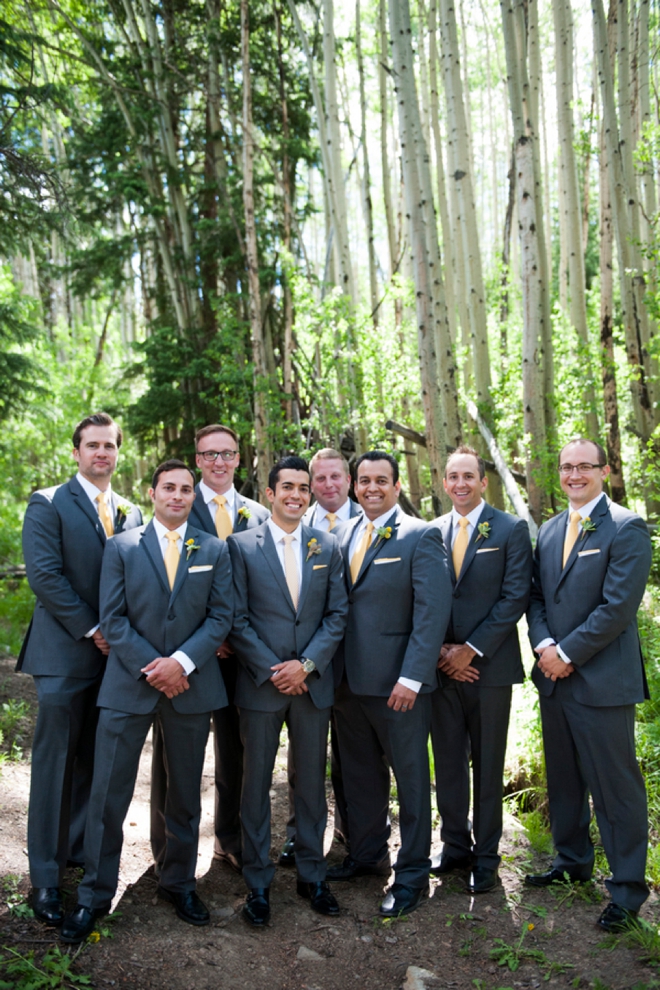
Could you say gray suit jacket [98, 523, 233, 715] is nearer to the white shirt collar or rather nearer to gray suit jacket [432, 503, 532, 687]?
the white shirt collar

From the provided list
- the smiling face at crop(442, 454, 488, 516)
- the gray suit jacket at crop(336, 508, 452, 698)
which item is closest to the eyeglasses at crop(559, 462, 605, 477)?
the smiling face at crop(442, 454, 488, 516)

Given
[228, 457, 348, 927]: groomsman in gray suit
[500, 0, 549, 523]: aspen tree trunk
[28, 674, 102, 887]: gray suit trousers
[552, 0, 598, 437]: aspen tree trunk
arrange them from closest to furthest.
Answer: [28, 674, 102, 887]: gray suit trousers → [228, 457, 348, 927]: groomsman in gray suit → [500, 0, 549, 523]: aspen tree trunk → [552, 0, 598, 437]: aspen tree trunk

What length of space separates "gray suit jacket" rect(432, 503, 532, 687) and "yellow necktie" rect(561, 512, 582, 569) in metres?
→ 0.20

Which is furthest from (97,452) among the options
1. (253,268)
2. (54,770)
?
(253,268)

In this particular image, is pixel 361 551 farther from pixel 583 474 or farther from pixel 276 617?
pixel 583 474

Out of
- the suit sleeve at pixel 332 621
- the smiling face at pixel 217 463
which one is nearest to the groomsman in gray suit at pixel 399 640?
the suit sleeve at pixel 332 621

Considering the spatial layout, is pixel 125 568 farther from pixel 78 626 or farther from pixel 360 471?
pixel 360 471

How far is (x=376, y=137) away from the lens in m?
26.3

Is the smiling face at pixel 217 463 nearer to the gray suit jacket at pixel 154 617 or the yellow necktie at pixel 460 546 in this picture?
the gray suit jacket at pixel 154 617

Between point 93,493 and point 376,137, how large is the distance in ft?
84.4

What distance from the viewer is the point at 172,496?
12.1ft

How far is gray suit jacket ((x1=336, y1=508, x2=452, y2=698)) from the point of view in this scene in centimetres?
384

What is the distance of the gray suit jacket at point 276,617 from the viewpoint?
12.4ft

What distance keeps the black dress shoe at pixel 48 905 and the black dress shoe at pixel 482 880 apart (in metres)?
2.09
